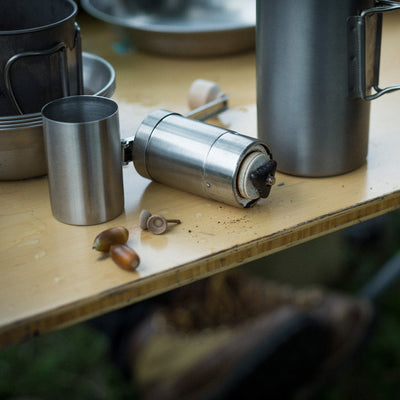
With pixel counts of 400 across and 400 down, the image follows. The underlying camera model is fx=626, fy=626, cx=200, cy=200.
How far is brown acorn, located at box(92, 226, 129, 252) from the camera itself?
640 mm

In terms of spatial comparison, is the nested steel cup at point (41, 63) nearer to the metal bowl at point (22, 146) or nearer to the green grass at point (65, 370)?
the metal bowl at point (22, 146)

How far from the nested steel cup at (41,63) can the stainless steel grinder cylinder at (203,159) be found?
0.12 metres

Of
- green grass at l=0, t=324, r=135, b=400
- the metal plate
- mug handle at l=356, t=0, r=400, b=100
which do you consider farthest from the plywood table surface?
green grass at l=0, t=324, r=135, b=400

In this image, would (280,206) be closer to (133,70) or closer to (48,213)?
(48,213)

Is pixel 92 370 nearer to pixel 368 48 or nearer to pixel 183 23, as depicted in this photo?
pixel 183 23

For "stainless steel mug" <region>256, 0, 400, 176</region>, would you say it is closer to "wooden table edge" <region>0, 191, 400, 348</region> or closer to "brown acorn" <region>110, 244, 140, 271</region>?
"wooden table edge" <region>0, 191, 400, 348</region>

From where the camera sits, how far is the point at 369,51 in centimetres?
73

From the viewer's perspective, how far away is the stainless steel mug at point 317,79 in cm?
70

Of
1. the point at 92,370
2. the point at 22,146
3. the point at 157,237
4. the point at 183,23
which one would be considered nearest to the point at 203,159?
the point at 157,237

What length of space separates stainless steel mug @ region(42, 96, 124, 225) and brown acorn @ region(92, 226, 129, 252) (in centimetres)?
5

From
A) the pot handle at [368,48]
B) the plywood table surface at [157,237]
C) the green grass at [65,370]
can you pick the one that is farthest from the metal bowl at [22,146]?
the green grass at [65,370]

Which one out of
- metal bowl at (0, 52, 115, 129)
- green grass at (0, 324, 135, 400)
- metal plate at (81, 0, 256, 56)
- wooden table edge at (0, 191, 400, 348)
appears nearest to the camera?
wooden table edge at (0, 191, 400, 348)

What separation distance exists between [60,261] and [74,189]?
0.26 feet

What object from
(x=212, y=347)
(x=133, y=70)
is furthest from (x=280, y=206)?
(x=212, y=347)
